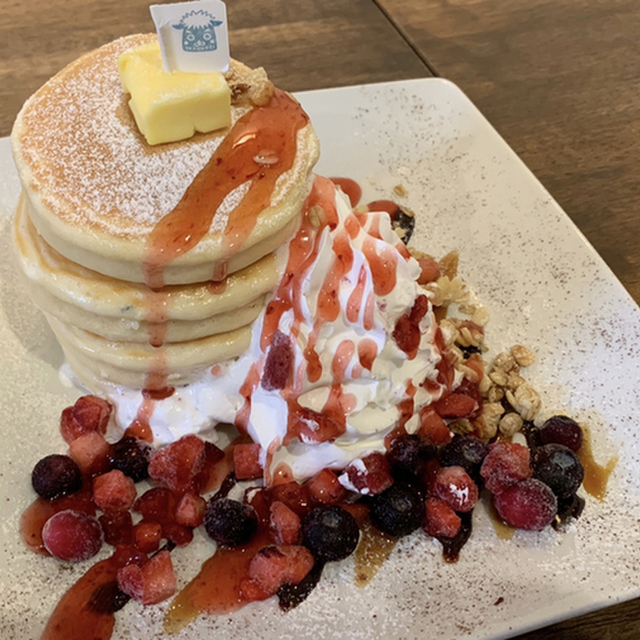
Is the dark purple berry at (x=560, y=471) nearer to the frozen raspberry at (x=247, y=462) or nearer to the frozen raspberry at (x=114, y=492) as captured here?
the frozen raspberry at (x=247, y=462)

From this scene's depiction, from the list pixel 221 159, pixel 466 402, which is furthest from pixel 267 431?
pixel 221 159

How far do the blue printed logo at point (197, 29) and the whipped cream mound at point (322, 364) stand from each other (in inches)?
15.3

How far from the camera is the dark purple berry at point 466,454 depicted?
4.66 ft

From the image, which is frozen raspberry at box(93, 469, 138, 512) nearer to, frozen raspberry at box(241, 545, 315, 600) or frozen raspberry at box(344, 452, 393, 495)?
frozen raspberry at box(241, 545, 315, 600)

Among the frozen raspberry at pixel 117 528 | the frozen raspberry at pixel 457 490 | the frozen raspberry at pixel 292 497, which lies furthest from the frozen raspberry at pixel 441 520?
the frozen raspberry at pixel 117 528

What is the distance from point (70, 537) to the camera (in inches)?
49.0

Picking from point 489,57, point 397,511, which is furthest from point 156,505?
point 489,57

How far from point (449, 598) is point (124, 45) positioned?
56.1 inches

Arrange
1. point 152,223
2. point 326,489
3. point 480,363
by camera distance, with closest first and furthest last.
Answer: point 152,223 → point 326,489 → point 480,363

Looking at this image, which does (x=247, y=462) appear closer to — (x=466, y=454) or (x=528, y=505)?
(x=466, y=454)

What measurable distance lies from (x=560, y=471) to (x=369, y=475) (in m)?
0.41

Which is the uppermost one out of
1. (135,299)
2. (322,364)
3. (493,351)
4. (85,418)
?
(135,299)

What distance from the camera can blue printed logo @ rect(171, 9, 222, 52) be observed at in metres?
1.20

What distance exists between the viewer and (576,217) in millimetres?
2051
